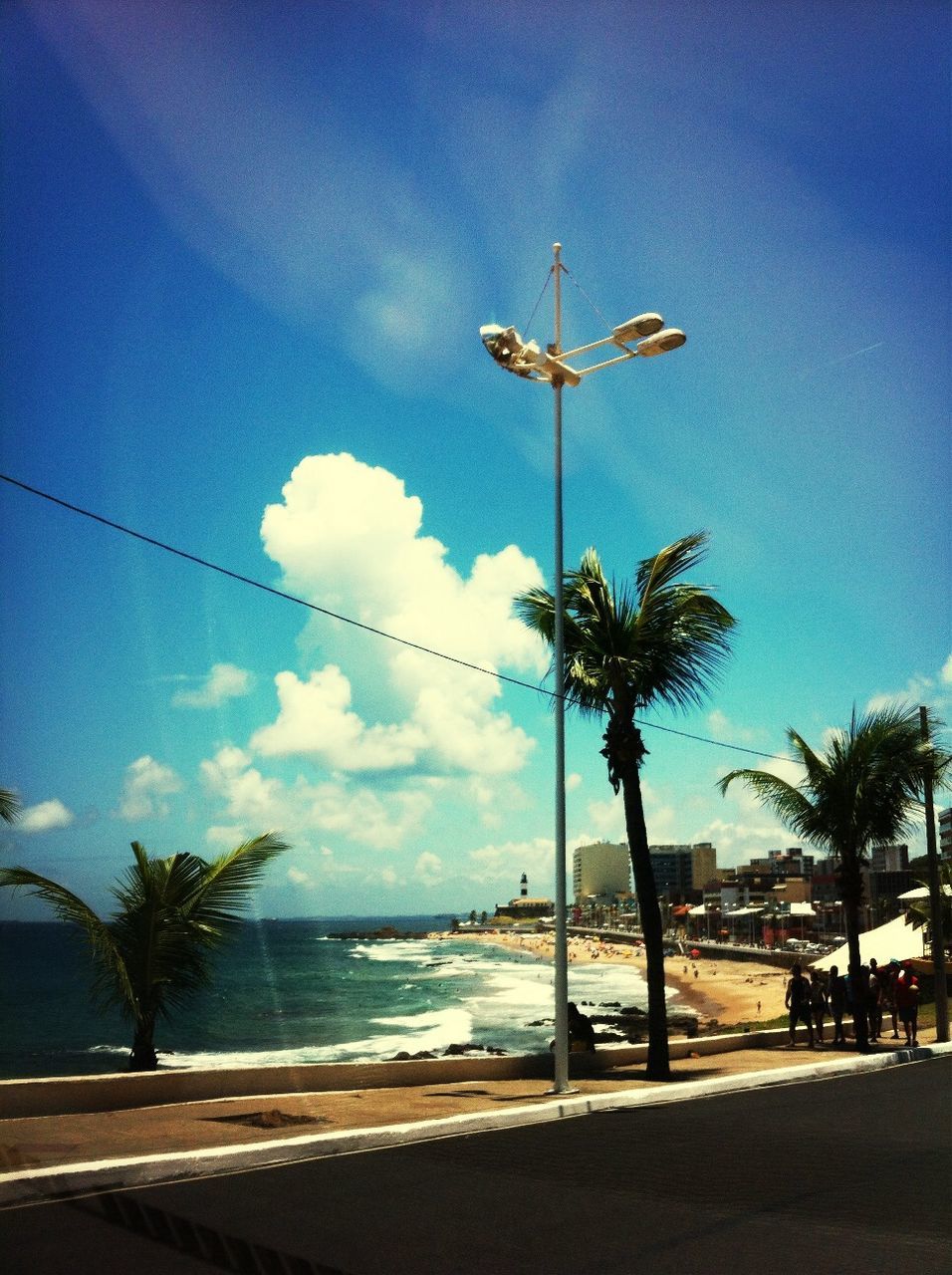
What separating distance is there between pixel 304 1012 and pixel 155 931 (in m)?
55.1

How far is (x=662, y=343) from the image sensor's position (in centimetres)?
1332

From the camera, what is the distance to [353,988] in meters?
81.5

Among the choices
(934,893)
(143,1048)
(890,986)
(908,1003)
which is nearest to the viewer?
(143,1048)

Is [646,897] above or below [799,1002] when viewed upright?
→ above

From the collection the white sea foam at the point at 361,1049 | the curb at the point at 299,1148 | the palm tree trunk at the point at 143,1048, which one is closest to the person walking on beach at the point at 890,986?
the curb at the point at 299,1148

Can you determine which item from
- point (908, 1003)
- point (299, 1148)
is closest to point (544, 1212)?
point (299, 1148)

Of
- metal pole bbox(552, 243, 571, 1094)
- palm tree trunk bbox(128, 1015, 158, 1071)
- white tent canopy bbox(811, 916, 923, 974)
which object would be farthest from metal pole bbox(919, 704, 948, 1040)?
palm tree trunk bbox(128, 1015, 158, 1071)

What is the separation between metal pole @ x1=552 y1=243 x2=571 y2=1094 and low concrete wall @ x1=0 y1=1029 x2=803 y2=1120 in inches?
73.0

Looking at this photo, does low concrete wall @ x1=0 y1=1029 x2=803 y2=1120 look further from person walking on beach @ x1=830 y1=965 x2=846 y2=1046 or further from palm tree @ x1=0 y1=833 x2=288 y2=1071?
person walking on beach @ x1=830 y1=965 x2=846 y2=1046

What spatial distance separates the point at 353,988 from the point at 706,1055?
66295 mm

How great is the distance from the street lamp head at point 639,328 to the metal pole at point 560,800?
124 centimetres

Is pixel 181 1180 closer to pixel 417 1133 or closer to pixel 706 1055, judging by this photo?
pixel 417 1133

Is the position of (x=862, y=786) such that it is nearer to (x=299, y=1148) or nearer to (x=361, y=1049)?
(x=299, y=1148)

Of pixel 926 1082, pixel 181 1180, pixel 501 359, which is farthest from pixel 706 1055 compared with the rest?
pixel 181 1180
